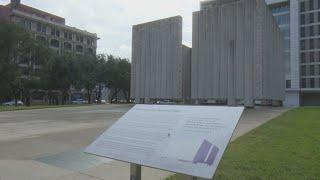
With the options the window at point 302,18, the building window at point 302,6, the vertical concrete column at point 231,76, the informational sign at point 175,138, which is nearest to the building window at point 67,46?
the window at point 302,18

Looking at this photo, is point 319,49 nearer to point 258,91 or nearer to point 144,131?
point 258,91

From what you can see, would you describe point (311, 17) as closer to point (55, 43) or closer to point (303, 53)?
point (303, 53)

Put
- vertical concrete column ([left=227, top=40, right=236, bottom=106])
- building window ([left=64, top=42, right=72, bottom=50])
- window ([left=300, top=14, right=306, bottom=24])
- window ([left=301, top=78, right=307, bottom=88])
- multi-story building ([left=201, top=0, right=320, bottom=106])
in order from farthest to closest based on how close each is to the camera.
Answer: building window ([left=64, top=42, right=72, bottom=50]), window ([left=300, top=14, right=306, bottom=24]), window ([left=301, top=78, right=307, bottom=88]), multi-story building ([left=201, top=0, right=320, bottom=106]), vertical concrete column ([left=227, top=40, right=236, bottom=106])

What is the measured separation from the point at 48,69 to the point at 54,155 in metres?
60.0

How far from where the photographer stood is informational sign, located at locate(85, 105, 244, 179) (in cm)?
427

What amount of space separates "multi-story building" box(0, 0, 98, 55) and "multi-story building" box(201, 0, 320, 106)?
46.4 meters

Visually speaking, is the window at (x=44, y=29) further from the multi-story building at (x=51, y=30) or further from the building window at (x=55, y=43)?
the building window at (x=55, y=43)

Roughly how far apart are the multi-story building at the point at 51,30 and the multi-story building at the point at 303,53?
46.4 meters

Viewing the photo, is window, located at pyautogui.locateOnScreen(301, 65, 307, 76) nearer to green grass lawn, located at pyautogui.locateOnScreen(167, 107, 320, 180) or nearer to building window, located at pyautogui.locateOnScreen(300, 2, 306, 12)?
building window, located at pyautogui.locateOnScreen(300, 2, 306, 12)

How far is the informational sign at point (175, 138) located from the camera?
427 cm

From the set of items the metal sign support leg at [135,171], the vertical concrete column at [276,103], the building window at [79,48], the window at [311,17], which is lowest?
the metal sign support leg at [135,171]

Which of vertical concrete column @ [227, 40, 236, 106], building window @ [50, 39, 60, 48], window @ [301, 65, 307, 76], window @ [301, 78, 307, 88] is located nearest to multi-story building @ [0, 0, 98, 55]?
building window @ [50, 39, 60, 48]

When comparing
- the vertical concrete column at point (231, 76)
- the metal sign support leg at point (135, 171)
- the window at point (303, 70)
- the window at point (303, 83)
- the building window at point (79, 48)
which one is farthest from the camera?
the building window at point (79, 48)

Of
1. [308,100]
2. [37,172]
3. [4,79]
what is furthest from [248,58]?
[308,100]
